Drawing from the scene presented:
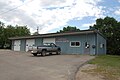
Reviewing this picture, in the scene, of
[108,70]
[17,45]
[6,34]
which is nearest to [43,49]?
[108,70]

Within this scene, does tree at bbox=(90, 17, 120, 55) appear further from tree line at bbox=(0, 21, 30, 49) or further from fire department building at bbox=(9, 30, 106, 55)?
tree line at bbox=(0, 21, 30, 49)

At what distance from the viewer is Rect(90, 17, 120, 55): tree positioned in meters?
50.5

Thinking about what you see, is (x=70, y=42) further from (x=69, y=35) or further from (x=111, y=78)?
(x=111, y=78)

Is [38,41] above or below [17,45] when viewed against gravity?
above

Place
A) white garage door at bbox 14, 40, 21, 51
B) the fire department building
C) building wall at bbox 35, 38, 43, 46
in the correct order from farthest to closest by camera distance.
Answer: white garage door at bbox 14, 40, 21, 51 < building wall at bbox 35, 38, 43, 46 < the fire department building

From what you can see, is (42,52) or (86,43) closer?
A: (42,52)

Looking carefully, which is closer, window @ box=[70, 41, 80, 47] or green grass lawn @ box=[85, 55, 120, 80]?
green grass lawn @ box=[85, 55, 120, 80]

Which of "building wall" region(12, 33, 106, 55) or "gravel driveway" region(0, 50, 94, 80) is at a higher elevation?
"building wall" region(12, 33, 106, 55)

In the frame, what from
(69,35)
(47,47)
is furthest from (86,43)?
(47,47)

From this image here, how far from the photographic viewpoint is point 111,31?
54.2 meters

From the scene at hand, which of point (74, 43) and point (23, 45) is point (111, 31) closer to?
point (23, 45)

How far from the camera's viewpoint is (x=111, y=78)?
11.0 m

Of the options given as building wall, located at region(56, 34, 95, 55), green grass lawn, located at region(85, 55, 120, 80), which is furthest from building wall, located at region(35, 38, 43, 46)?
green grass lawn, located at region(85, 55, 120, 80)

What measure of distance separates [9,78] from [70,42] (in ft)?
69.2
